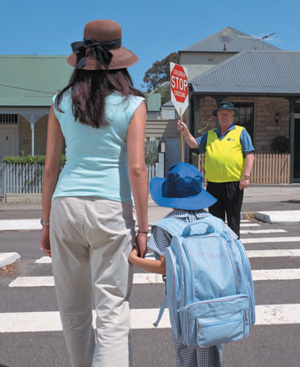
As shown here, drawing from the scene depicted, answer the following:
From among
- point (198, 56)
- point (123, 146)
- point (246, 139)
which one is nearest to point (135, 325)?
point (123, 146)

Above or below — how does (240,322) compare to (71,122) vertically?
below

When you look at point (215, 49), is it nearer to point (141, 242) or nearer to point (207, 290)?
point (141, 242)

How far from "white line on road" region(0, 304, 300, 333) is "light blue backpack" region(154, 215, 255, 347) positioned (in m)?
1.69

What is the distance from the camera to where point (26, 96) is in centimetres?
2025

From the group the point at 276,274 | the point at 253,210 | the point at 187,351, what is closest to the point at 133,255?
the point at 187,351

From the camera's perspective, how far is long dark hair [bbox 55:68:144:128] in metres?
2.35

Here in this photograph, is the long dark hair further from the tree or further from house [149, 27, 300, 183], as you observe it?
the tree

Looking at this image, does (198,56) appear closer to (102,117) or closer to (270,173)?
(270,173)

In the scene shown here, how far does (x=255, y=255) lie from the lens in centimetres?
679

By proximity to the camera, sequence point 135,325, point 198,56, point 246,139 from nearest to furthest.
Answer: point 135,325
point 246,139
point 198,56

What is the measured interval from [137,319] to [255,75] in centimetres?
1615

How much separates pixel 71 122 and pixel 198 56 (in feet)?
83.1

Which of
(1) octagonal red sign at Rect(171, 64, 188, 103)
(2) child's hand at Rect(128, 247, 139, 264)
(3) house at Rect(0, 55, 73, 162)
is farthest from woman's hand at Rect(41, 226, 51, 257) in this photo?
(3) house at Rect(0, 55, 73, 162)

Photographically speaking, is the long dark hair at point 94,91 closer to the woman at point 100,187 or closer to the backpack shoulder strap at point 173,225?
the woman at point 100,187
